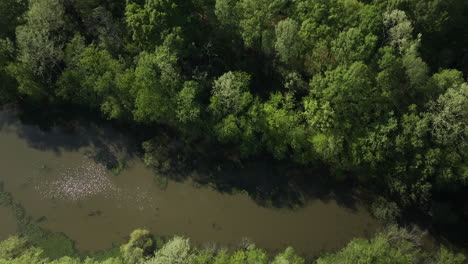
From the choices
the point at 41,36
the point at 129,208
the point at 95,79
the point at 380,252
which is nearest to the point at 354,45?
the point at 380,252

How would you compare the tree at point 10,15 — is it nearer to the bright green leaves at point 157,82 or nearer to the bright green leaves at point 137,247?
the bright green leaves at point 157,82

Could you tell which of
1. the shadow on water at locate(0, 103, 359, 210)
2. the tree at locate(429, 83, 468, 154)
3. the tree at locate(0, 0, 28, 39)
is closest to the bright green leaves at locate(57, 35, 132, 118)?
the shadow on water at locate(0, 103, 359, 210)

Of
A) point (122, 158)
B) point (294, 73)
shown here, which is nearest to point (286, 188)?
point (294, 73)

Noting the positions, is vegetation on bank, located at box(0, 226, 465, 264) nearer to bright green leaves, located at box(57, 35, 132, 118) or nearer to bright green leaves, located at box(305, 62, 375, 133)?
bright green leaves, located at box(305, 62, 375, 133)

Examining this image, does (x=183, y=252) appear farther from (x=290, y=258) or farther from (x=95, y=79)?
(x=95, y=79)

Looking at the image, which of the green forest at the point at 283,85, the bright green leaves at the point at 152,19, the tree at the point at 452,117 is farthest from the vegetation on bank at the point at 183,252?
the bright green leaves at the point at 152,19
